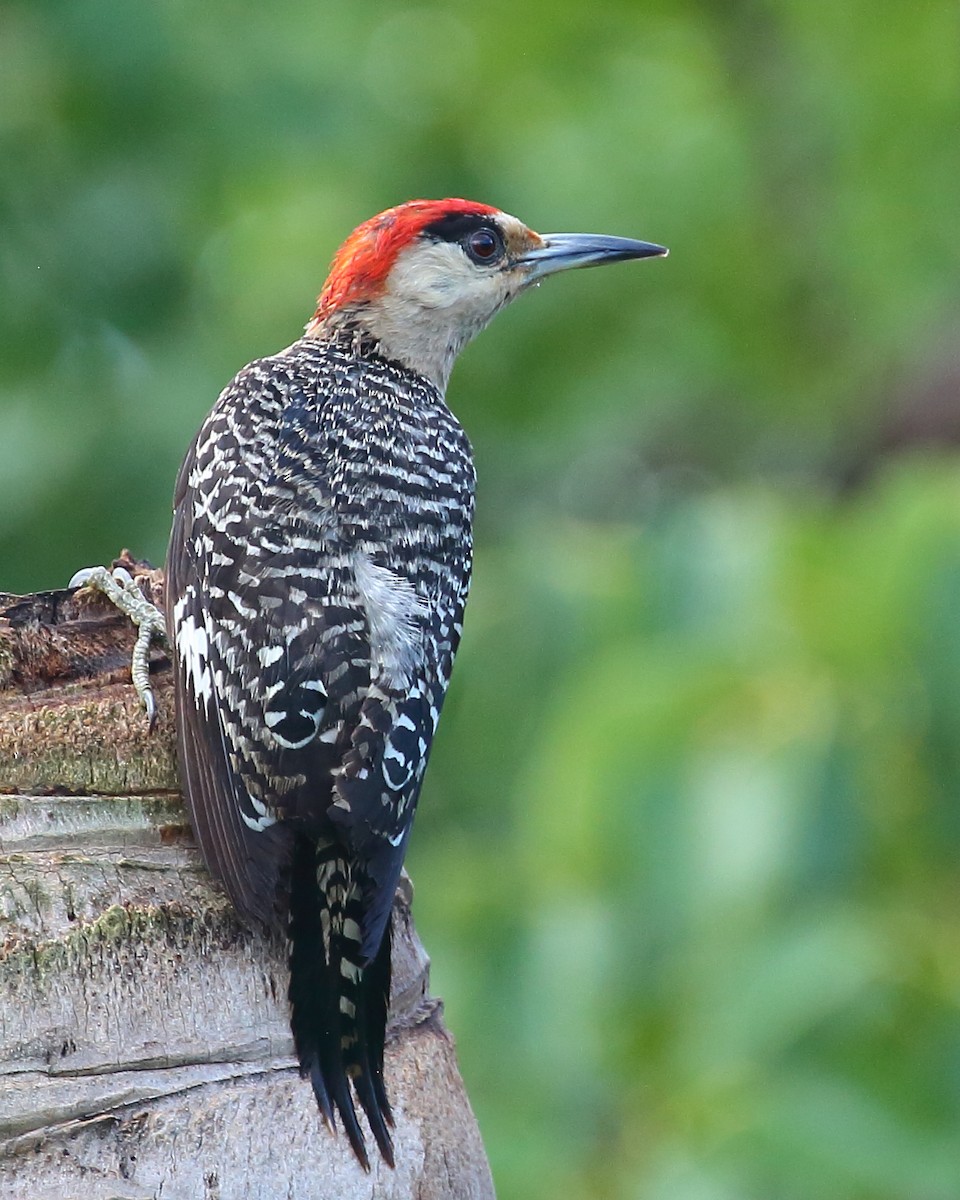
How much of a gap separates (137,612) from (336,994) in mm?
825

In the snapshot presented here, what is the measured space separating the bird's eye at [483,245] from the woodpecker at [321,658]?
0.79 m

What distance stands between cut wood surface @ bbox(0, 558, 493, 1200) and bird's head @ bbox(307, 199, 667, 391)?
2.03m

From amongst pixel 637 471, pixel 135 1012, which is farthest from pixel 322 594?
pixel 637 471

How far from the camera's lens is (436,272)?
5.12m

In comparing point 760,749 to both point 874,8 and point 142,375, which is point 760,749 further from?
point 874,8

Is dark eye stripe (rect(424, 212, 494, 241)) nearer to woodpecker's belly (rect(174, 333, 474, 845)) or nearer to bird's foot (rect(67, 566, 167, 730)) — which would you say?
woodpecker's belly (rect(174, 333, 474, 845))

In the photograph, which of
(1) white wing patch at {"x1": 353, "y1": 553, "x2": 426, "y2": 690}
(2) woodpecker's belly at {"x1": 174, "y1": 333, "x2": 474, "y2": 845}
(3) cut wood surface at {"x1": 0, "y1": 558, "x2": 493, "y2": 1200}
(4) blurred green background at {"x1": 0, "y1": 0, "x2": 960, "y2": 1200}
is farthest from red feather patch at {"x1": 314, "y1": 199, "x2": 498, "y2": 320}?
(3) cut wood surface at {"x1": 0, "y1": 558, "x2": 493, "y2": 1200}

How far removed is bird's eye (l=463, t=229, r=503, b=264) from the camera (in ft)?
17.0

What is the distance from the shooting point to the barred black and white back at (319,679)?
3.05 meters

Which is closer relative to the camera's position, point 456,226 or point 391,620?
point 391,620

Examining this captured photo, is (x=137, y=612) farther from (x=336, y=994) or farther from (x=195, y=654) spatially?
(x=336, y=994)

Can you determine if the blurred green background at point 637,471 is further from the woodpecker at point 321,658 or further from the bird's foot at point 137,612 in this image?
the bird's foot at point 137,612

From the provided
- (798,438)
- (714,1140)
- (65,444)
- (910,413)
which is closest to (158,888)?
(714,1140)

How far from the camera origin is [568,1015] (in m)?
4.83
